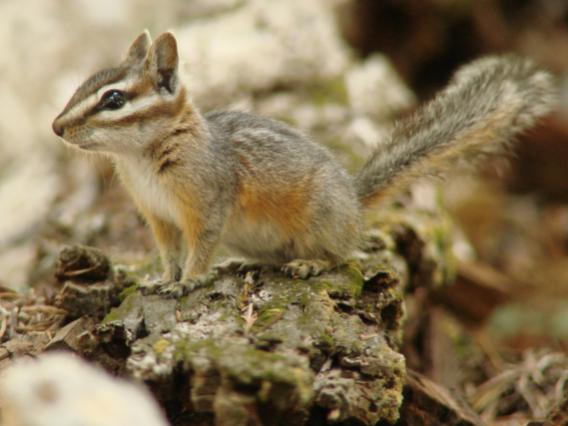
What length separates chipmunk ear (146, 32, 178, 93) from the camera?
407 centimetres

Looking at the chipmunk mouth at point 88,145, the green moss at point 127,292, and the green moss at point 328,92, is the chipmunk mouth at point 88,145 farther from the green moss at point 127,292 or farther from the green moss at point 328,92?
the green moss at point 328,92

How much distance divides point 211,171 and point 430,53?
6.26m

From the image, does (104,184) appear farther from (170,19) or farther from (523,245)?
(523,245)

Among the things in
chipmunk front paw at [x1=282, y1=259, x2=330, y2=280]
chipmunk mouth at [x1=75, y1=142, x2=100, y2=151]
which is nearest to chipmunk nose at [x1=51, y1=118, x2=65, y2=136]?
chipmunk mouth at [x1=75, y1=142, x2=100, y2=151]

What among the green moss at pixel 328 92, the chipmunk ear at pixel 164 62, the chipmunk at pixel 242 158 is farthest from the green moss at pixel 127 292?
the green moss at pixel 328 92

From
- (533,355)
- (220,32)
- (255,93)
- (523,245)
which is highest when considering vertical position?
(220,32)

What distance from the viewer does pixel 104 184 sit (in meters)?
6.08

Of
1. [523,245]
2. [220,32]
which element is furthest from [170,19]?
[523,245]

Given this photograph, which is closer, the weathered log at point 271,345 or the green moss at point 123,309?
the weathered log at point 271,345

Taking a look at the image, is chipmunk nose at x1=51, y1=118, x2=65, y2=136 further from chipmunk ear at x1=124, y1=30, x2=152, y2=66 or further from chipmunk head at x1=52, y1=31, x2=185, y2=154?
chipmunk ear at x1=124, y1=30, x2=152, y2=66

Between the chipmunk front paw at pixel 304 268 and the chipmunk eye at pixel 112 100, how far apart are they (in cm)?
120

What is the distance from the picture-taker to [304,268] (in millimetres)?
3945

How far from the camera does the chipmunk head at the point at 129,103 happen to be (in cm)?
379

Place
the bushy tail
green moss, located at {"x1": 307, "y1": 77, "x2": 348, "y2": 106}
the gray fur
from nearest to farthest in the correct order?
the gray fur < the bushy tail < green moss, located at {"x1": 307, "y1": 77, "x2": 348, "y2": 106}
